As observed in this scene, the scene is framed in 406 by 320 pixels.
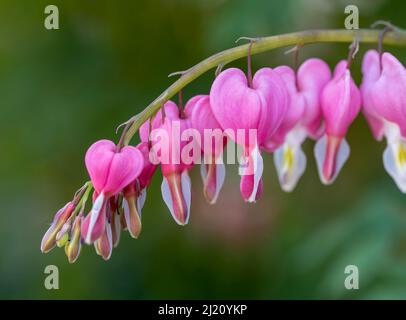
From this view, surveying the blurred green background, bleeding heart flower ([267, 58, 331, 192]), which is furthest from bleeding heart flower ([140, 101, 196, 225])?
the blurred green background

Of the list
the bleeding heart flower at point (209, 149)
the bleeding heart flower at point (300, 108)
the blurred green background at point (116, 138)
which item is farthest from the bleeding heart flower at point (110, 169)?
the blurred green background at point (116, 138)

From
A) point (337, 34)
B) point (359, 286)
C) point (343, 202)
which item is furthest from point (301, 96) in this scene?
point (343, 202)

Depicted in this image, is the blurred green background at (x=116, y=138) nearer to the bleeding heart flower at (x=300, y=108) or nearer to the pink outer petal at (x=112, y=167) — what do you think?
the bleeding heart flower at (x=300, y=108)

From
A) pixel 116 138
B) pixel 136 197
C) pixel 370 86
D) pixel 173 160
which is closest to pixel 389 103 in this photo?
pixel 370 86

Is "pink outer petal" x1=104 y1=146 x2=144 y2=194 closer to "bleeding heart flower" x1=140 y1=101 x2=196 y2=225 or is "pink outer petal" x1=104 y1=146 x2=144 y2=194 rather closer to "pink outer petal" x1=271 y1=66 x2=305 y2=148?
"bleeding heart flower" x1=140 y1=101 x2=196 y2=225

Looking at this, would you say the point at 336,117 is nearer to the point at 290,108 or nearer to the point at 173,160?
the point at 290,108

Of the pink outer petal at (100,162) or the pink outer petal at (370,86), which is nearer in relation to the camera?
the pink outer petal at (100,162)

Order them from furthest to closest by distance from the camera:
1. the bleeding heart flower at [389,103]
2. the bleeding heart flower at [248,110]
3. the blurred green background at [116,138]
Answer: the blurred green background at [116,138]
the bleeding heart flower at [389,103]
the bleeding heart flower at [248,110]
